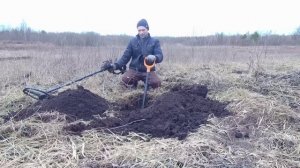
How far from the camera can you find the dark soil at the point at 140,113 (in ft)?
12.7

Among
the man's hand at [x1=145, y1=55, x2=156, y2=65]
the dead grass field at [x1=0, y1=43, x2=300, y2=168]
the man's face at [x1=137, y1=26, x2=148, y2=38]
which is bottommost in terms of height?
the dead grass field at [x1=0, y1=43, x2=300, y2=168]

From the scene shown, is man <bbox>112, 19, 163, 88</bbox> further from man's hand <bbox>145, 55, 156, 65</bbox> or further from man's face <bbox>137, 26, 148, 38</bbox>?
man's hand <bbox>145, 55, 156, 65</bbox>

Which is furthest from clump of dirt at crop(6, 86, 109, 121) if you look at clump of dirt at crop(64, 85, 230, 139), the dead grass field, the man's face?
the man's face

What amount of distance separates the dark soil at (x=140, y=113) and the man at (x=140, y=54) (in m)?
1.10

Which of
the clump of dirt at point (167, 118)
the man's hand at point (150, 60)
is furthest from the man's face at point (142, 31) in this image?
the clump of dirt at point (167, 118)

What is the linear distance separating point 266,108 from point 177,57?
704cm

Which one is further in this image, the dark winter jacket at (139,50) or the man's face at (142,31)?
the dark winter jacket at (139,50)

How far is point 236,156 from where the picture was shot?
3260mm

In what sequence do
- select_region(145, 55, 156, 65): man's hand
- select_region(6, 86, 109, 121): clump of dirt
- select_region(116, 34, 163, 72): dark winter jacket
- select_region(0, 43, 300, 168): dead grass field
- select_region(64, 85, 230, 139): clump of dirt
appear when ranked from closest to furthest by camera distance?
select_region(0, 43, 300, 168): dead grass field < select_region(64, 85, 230, 139): clump of dirt < select_region(6, 86, 109, 121): clump of dirt < select_region(145, 55, 156, 65): man's hand < select_region(116, 34, 163, 72): dark winter jacket

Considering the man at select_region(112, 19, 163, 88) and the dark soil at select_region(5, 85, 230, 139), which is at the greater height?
the man at select_region(112, 19, 163, 88)

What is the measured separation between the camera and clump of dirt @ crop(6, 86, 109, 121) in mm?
4324

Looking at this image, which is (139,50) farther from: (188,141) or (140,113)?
(188,141)

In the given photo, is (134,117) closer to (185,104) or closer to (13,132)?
(185,104)

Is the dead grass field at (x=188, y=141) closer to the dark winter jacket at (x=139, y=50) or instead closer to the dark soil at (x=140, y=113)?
the dark soil at (x=140, y=113)
